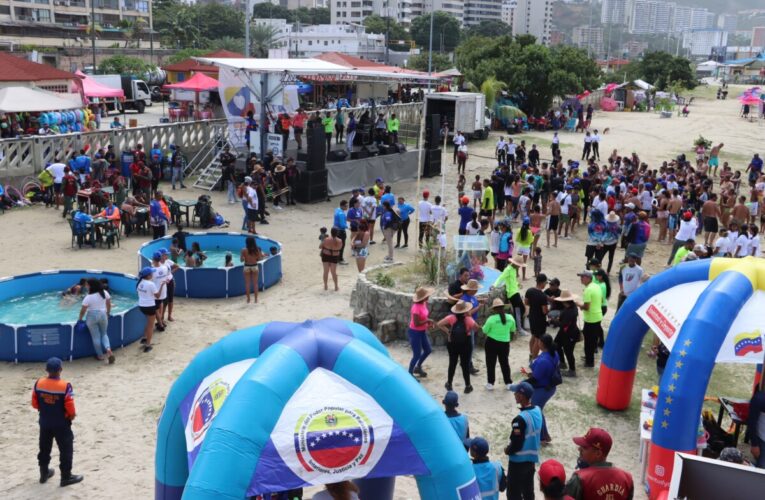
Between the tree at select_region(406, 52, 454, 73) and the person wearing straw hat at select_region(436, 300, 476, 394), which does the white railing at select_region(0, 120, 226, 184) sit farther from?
the tree at select_region(406, 52, 454, 73)

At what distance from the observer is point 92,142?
2278 centimetres

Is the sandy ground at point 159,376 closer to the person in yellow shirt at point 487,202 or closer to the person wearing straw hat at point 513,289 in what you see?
the person wearing straw hat at point 513,289

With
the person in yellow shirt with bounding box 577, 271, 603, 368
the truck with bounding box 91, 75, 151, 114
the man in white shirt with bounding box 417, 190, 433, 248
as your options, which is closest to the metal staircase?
the man in white shirt with bounding box 417, 190, 433, 248

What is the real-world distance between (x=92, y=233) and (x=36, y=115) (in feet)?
48.3

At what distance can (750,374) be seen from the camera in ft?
37.7

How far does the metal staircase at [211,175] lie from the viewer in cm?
2318

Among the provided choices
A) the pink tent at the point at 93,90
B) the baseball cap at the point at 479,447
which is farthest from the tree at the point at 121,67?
the baseball cap at the point at 479,447

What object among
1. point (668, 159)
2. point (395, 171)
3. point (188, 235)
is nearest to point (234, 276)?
point (188, 235)

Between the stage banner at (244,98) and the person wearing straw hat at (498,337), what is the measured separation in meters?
14.6

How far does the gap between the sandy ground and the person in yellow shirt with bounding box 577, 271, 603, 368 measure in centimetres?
29

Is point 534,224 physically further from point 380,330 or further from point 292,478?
point 292,478

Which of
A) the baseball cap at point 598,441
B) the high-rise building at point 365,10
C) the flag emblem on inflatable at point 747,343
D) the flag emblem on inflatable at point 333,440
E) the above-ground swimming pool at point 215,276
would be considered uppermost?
the high-rise building at point 365,10

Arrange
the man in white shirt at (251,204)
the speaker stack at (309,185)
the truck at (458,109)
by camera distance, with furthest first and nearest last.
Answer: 1. the truck at (458,109)
2. the speaker stack at (309,185)
3. the man in white shirt at (251,204)

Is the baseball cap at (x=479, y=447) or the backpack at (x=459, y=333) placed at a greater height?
the baseball cap at (x=479, y=447)
